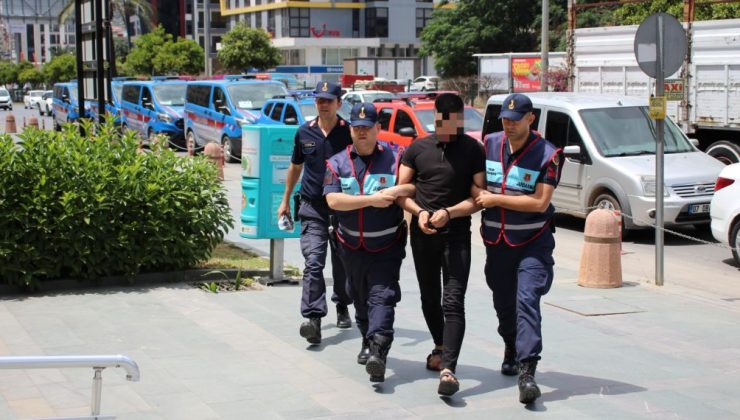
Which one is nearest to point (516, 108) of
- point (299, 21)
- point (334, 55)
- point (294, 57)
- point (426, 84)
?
point (426, 84)

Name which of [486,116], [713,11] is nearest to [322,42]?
[713,11]

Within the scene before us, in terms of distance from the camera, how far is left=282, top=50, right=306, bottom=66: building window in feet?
278

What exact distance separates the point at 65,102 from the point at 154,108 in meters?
8.03

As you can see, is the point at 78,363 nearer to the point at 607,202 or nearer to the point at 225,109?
the point at 607,202

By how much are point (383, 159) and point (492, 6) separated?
5754cm

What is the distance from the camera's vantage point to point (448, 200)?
6211 millimetres

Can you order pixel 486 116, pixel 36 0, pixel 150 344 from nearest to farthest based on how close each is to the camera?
pixel 150 344 → pixel 486 116 → pixel 36 0

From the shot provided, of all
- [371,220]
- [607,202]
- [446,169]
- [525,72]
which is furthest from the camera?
[525,72]

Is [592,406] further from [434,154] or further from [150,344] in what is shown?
[150,344]

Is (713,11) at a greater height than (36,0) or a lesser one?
lesser

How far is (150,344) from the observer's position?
7383 millimetres

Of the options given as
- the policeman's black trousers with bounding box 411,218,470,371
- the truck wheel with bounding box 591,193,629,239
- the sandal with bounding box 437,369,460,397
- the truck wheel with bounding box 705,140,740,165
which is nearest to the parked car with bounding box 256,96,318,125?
the truck wheel with bounding box 705,140,740,165

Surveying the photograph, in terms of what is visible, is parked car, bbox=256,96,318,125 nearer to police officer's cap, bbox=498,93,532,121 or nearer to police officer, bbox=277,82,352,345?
police officer, bbox=277,82,352,345

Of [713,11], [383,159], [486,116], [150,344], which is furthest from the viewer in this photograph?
[713,11]
